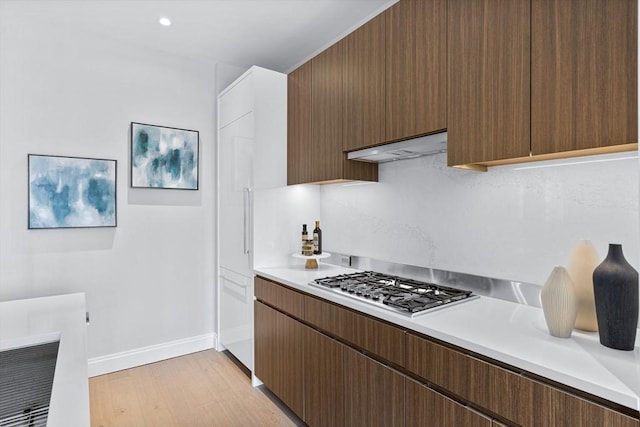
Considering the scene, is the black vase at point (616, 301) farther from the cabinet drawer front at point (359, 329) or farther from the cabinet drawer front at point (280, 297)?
the cabinet drawer front at point (280, 297)

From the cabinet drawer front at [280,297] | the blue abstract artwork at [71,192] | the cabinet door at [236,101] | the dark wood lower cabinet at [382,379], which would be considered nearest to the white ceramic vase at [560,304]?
the dark wood lower cabinet at [382,379]

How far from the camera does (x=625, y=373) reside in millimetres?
966

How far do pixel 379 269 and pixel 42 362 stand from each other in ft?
6.05

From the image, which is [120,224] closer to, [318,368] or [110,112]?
[110,112]

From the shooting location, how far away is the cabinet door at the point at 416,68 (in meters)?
1.65

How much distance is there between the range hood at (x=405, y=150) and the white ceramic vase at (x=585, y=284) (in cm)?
74

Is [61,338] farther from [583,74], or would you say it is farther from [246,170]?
[583,74]

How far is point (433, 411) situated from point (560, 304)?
→ 1.99 ft

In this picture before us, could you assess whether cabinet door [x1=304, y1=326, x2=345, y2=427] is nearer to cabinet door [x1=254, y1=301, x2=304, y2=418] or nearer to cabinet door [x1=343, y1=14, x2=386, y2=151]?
cabinet door [x1=254, y1=301, x2=304, y2=418]

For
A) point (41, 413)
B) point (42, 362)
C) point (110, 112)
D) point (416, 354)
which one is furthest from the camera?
point (110, 112)

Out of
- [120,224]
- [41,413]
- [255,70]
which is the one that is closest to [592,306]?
[41,413]

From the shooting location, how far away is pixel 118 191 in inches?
113

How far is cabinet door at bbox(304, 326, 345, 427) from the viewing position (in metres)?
1.79

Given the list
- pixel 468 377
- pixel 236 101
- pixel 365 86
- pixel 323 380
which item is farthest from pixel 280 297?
pixel 236 101
